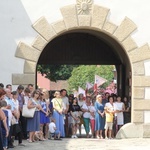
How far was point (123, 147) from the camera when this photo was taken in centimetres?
1310

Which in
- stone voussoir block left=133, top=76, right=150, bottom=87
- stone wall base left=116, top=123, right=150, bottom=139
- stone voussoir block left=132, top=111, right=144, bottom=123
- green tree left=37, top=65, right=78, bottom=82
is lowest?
stone wall base left=116, top=123, right=150, bottom=139

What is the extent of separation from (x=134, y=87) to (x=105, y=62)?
4.64 meters

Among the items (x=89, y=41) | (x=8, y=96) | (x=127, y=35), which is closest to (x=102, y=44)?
(x=89, y=41)

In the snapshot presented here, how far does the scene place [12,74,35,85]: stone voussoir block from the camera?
575 inches

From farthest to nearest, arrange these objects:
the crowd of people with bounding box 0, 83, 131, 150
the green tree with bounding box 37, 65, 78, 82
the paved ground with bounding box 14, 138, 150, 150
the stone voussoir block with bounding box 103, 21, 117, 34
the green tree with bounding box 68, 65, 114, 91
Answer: the green tree with bounding box 68, 65, 114, 91 < the green tree with bounding box 37, 65, 78, 82 < the stone voussoir block with bounding box 103, 21, 117, 34 < the paved ground with bounding box 14, 138, 150, 150 < the crowd of people with bounding box 0, 83, 131, 150

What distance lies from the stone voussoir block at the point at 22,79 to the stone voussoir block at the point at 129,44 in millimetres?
2760

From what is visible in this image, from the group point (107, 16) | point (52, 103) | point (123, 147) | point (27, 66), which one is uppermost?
point (107, 16)

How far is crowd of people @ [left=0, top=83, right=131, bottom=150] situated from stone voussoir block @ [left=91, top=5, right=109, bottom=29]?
220 centimetres

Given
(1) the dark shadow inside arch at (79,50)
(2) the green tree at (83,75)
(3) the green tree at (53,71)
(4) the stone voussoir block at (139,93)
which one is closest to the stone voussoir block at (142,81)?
(4) the stone voussoir block at (139,93)

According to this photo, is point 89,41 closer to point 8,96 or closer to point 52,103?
point 52,103

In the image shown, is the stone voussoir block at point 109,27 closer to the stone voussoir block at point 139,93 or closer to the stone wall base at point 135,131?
the stone voussoir block at point 139,93

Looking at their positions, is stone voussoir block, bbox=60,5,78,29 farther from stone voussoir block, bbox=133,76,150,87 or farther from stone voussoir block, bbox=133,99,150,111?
stone voussoir block, bbox=133,99,150,111

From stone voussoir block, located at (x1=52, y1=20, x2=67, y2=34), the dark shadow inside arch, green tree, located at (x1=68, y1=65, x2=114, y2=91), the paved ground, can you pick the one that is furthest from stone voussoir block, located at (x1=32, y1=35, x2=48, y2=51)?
green tree, located at (x1=68, y1=65, x2=114, y2=91)

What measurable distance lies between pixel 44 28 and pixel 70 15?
813 mm
